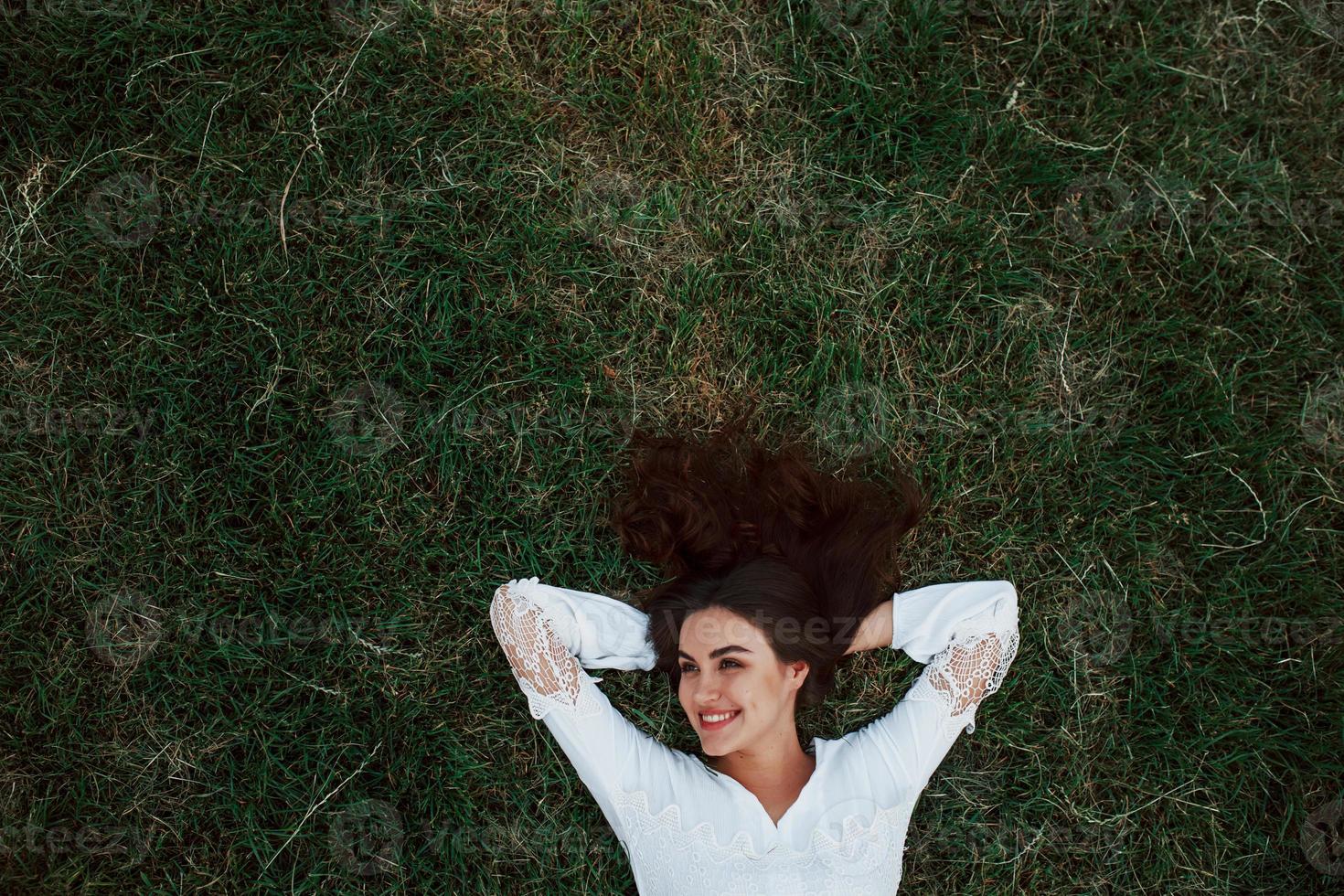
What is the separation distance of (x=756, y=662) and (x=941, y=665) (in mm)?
761

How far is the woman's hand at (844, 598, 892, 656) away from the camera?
3391 mm

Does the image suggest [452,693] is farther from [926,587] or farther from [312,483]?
[926,587]

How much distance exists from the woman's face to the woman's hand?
1.12 feet

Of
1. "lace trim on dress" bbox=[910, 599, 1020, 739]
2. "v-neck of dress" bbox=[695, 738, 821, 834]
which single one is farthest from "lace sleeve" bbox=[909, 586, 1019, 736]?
"v-neck of dress" bbox=[695, 738, 821, 834]

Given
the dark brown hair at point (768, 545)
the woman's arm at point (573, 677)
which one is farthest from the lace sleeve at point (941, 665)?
the woman's arm at point (573, 677)

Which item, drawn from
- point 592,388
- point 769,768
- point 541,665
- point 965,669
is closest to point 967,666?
point 965,669

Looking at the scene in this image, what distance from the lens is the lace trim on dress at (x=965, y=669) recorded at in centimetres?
331

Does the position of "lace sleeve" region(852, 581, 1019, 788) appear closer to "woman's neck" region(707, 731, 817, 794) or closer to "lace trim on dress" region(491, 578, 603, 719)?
"woman's neck" region(707, 731, 817, 794)

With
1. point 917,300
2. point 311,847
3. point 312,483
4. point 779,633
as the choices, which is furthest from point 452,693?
point 917,300

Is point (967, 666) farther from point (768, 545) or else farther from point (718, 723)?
point (718, 723)

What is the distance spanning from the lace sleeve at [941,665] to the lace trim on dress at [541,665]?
3.57 ft

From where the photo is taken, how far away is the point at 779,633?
125 inches

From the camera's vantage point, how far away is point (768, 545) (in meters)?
3.37

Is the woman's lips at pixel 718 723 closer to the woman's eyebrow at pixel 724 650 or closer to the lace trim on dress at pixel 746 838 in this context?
the woman's eyebrow at pixel 724 650
